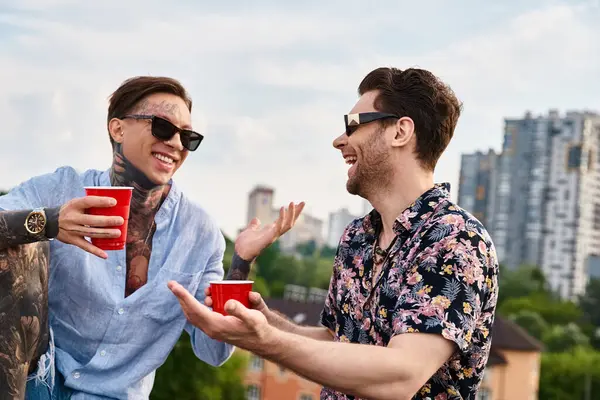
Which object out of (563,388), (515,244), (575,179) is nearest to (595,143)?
(575,179)

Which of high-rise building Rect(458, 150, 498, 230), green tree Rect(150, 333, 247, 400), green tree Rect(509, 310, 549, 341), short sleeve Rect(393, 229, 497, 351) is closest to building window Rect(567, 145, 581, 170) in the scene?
high-rise building Rect(458, 150, 498, 230)

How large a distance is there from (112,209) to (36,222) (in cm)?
39

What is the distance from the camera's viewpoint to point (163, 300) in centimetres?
506

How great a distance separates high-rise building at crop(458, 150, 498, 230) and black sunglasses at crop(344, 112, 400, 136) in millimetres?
105878

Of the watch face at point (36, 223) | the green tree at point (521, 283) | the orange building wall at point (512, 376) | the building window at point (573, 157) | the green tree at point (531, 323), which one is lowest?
the orange building wall at point (512, 376)

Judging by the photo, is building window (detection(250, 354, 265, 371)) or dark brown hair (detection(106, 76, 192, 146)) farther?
building window (detection(250, 354, 265, 371))

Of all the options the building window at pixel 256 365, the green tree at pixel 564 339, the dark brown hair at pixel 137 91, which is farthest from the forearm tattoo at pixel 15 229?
the green tree at pixel 564 339

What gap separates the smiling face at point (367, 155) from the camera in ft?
14.3

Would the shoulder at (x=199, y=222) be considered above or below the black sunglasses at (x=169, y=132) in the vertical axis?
below

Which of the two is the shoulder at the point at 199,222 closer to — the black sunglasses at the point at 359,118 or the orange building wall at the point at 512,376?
the black sunglasses at the point at 359,118

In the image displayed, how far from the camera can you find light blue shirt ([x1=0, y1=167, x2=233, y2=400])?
496cm

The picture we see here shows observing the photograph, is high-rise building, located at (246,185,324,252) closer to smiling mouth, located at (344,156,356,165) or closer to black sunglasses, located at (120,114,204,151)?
black sunglasses, located at (120,114,204,151)

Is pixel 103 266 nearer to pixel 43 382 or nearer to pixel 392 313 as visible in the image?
pixel 43 382

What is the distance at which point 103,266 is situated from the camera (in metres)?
5.05
